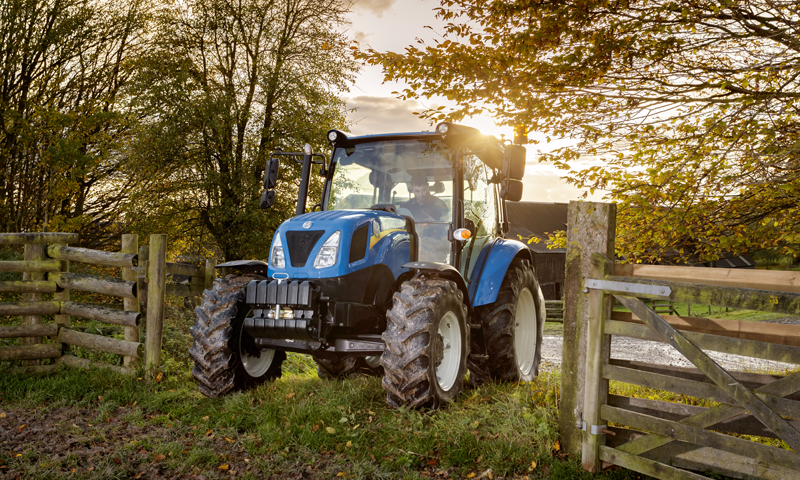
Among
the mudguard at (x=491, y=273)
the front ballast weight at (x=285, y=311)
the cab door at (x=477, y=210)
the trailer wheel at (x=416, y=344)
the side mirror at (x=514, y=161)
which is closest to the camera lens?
the trailer wheel at (x=416, y=344)

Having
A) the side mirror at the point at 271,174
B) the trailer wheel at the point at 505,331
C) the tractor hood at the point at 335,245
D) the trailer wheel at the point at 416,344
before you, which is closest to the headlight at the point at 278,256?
the tractor hood at the point at 335,245

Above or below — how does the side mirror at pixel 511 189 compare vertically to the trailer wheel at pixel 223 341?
above

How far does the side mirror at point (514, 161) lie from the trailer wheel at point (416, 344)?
45.6 inches

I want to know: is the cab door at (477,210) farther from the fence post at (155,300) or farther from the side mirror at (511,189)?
the fence post at (155,300)

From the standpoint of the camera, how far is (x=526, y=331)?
6812mm

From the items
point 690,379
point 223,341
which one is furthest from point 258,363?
point 690,379

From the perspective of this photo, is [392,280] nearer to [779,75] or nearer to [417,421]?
[417,421]

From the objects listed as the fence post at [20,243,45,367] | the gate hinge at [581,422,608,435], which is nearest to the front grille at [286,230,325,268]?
the gate hinge at [581,422,608,435]

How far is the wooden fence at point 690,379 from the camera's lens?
Answer: 3088 mm

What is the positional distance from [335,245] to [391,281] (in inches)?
25.9

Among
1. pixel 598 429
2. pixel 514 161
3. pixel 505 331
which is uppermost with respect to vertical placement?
pixel 514 161

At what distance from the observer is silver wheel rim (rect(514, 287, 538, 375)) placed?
6.67 m

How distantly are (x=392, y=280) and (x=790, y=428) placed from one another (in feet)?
10.2

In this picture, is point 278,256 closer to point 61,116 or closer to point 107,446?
point 107,446
